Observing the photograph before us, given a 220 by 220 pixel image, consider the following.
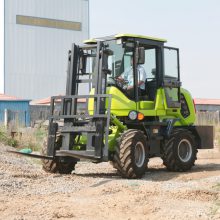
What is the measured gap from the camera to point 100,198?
8.09 metres

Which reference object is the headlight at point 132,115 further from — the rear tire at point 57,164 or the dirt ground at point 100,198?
the rear tire at point 57,164

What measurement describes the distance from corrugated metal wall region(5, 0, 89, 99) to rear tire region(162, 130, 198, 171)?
39.5 metres

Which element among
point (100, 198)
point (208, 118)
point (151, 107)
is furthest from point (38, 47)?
point (100, 198)

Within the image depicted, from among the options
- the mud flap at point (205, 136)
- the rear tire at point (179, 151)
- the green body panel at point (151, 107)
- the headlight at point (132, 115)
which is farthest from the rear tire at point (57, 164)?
the mud flap at point (205, 136)

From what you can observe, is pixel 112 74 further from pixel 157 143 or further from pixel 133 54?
pixel 157 143

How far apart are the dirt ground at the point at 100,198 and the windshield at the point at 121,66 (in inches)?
80.0

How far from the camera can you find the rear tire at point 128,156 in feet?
34.8

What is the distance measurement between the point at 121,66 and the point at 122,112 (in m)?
1.00

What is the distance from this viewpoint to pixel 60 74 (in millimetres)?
54062

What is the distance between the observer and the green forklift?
1073 cm

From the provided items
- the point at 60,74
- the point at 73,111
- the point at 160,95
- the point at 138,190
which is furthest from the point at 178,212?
the point at 60,74

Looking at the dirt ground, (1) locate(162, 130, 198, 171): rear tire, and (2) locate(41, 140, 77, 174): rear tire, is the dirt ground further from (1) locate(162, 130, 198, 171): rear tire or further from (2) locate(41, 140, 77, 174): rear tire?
(1) locate(162, 130, 198, 171): rear tire

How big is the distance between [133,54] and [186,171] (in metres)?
3.00

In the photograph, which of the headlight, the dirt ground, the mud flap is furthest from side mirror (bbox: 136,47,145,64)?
the mud flap
